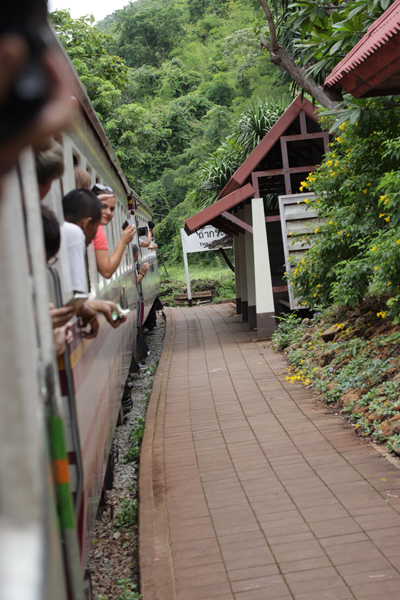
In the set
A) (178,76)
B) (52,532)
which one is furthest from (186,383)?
(178,76)

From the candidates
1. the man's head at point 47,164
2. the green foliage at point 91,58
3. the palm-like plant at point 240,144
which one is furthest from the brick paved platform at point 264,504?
the green foliage at point 91,58

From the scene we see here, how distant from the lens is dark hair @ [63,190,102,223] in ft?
8.54

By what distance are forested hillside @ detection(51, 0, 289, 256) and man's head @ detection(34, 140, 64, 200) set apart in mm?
13539

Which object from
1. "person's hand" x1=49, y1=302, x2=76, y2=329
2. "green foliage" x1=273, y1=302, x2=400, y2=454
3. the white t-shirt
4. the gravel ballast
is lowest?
the gravel ballast

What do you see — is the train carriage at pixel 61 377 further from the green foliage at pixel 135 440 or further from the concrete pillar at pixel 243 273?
the concrete pillar at pixel 243 273

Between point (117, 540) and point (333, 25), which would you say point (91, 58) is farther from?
point (117, 540)

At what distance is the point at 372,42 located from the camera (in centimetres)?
427

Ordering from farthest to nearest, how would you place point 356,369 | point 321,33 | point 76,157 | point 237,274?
point 237,274 < point 321,33 < point 356,369 < point 76,157

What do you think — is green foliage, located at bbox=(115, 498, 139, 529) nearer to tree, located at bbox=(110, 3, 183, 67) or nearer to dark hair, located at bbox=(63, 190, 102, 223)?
dark hair, located at bbox=(63, 190, 102, 223)

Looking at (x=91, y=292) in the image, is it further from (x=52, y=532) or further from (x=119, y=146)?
(x=119, y=146)

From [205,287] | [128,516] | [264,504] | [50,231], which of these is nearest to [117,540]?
[128,516]

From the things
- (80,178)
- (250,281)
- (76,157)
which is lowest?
(250,281)

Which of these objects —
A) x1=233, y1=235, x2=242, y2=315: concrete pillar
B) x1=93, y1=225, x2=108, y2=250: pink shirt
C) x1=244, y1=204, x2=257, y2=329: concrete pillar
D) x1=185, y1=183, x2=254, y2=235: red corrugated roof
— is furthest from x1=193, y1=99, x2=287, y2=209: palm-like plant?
x1=93, y1=225, x2=108, y2=250: pink shirt

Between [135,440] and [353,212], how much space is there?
13.8ft
